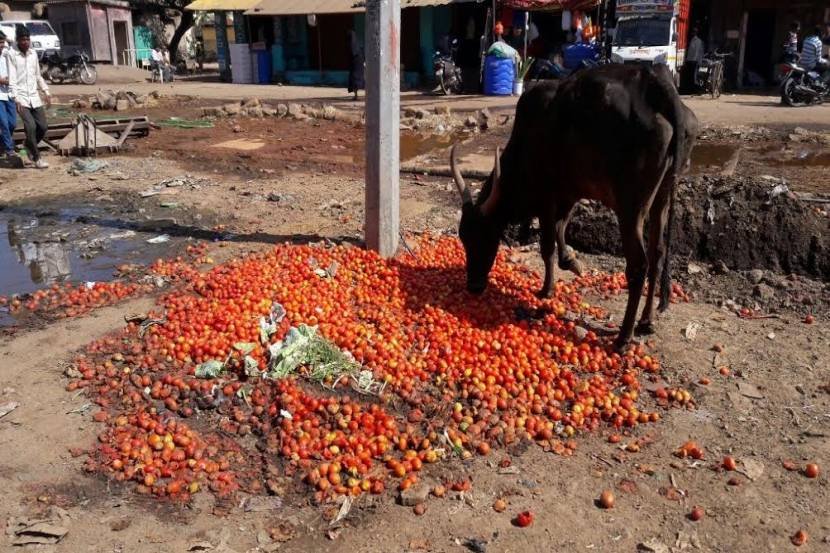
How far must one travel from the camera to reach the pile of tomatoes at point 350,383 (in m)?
4.42

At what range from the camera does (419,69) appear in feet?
96.4

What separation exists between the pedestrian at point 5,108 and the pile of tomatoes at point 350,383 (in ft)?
27.0

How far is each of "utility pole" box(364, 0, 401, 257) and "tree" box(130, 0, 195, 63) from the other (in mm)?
38816

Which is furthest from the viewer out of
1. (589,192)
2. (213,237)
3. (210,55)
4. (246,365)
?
(210,55)

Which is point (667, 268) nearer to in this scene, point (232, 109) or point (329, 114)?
point (329, 114)

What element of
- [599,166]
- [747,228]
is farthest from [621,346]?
[747,228]

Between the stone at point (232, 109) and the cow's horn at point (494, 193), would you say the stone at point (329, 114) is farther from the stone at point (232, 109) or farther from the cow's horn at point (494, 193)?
the cow's horn at point (494, 193)

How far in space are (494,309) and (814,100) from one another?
60.3 feet

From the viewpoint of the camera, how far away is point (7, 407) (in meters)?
5.03

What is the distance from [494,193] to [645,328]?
1.79m

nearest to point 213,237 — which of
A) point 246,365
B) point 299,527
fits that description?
point 246,365

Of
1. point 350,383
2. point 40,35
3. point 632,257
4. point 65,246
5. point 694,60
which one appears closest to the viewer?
point 350,383

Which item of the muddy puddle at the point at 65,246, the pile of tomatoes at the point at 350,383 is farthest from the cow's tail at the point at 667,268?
the muddy puddle at the point at 65,246

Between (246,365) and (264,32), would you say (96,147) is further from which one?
(264,32)
